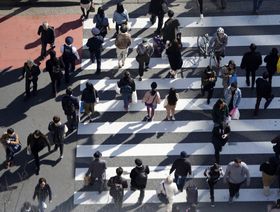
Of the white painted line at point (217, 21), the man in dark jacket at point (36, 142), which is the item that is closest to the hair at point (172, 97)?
the man in dark jacket at point (36, 142)

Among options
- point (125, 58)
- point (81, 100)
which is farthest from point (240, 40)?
point (81, 100)

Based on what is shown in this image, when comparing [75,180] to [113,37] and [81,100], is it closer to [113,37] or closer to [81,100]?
[81,100]

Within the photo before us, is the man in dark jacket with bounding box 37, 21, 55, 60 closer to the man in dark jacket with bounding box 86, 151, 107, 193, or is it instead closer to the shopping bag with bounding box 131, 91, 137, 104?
the shopping bag with bounding box 131, 91, 137, 104

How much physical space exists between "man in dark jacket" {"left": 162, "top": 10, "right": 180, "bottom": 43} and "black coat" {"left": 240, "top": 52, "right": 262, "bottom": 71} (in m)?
2.66

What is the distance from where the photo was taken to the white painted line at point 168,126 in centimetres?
2136

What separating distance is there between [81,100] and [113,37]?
161 inches

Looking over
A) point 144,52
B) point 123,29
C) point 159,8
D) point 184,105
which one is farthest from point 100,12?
point 184,105

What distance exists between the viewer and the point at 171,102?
20.6 metres

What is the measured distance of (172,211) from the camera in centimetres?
1859

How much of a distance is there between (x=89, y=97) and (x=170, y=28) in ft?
13.1

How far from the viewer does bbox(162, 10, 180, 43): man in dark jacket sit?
2261 cm

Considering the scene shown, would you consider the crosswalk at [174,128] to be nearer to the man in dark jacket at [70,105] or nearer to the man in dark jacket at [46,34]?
the man in dark jacket at [70,105]

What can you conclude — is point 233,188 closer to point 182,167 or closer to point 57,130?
point 182,167

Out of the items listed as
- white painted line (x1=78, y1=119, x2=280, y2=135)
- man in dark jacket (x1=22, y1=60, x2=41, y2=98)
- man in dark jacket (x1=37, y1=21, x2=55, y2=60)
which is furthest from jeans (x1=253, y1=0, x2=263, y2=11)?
man in dark jacket (x1=22, y1=60, x2=41, y2=98)
